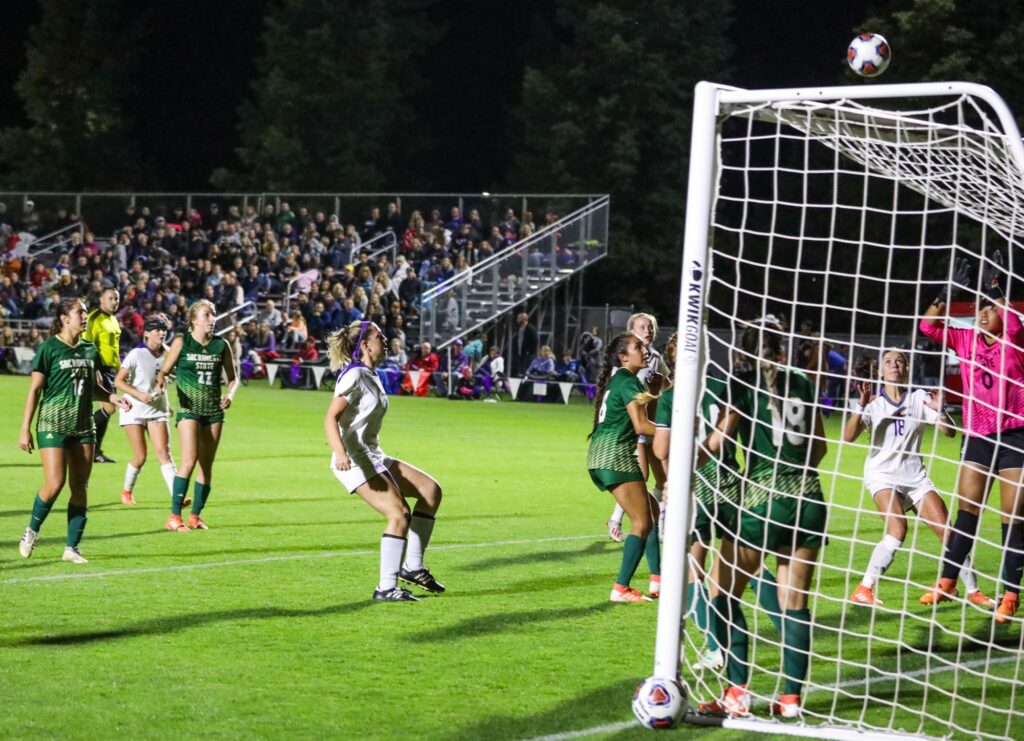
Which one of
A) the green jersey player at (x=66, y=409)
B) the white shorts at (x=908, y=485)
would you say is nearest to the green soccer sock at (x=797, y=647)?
the white shorts at (x=908, y=485)

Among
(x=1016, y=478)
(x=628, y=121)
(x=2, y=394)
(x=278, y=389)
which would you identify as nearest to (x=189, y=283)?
(x=278, y=389)

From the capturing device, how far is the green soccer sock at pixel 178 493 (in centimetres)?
1216

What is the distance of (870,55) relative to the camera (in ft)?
24.6

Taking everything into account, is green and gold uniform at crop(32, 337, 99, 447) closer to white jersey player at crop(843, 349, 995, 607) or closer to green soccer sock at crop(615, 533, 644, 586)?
green soccer sock at crop(615, 533, 644, 586)

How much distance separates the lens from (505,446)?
20719mm

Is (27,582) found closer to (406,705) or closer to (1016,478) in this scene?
(406,705)

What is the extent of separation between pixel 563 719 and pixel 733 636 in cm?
90

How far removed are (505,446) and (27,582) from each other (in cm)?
1173

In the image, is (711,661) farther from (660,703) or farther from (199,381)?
(199,381)

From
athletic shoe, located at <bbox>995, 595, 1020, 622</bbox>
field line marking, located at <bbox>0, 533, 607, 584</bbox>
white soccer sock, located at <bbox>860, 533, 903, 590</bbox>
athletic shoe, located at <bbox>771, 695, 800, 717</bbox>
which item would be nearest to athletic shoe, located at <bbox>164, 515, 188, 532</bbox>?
field line marking, located at <bbox>0, 533, 607, 584</bbox>

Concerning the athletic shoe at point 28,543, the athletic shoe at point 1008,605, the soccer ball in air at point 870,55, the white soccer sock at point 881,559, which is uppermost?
the soccer ball in air at point 870,55

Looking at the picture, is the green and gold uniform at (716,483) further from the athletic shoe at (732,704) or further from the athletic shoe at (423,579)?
the athletic shoe at (423,579)

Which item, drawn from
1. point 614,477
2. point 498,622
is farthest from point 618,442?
point 498,622

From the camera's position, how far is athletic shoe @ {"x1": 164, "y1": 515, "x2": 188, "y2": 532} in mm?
12078
